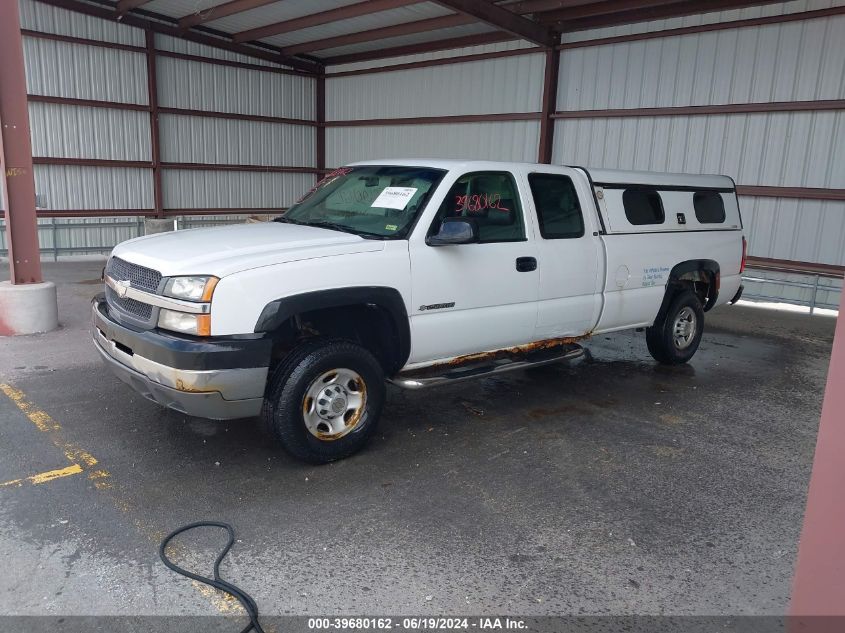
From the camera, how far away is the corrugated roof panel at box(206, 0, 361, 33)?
1436 centimetres

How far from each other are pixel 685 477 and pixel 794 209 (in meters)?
8.65

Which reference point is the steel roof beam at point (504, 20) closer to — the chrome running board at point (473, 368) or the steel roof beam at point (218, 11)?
the steel roof beam at point (218, 11)

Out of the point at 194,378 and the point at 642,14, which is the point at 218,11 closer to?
the point at 642,14

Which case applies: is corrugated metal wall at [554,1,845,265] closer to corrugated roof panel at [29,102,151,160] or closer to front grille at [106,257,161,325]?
corrugated roof panel at [29,102,151,160]

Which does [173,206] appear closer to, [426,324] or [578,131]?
[578,131]

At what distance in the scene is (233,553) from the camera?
368 cm

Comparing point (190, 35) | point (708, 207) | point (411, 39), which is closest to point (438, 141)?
point (411, 39)

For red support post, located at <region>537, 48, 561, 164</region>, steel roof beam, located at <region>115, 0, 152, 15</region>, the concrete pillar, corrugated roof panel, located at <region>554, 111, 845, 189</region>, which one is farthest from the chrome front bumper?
steel roof beam, located at <region>115, 0, 152, 15</region>

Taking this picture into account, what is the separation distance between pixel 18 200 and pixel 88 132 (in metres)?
8.67

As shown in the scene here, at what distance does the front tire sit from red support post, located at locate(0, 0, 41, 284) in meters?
5.23

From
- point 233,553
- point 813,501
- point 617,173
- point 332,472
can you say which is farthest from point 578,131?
point 813,501

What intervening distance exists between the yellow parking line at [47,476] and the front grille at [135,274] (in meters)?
1.28

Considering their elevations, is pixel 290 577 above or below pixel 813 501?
below

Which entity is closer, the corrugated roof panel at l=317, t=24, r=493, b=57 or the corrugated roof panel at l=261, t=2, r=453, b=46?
the corrugated roof panel at l=261, t=2, r=453, b=46
